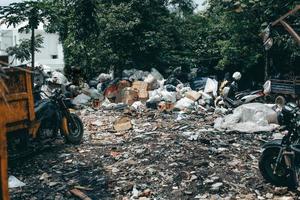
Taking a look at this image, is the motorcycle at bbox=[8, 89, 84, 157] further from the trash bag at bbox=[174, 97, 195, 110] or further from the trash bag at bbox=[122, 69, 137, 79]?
the trash bag at bbox=[122, 69, 137, 79]

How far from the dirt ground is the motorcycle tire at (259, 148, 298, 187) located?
0.38 ft

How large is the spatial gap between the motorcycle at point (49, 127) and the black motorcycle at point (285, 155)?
3598 millimetres

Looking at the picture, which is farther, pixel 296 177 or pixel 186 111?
pixel 186 111

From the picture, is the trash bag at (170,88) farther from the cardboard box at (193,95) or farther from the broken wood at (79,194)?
the broken wood at (79,194)

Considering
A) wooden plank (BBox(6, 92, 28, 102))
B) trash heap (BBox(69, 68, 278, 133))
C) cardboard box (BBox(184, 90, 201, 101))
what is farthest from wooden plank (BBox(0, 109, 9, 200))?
cardboard box (BBox(184, 90, 201, 101))

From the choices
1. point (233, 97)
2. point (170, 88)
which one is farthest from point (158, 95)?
point (233, 97)

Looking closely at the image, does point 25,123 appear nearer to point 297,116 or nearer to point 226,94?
point 297,116

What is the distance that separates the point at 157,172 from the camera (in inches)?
218

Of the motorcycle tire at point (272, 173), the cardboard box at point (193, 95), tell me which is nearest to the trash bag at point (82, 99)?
the cardboard box at point (193, 95)

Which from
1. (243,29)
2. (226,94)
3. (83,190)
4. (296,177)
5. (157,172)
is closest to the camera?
(296,177)

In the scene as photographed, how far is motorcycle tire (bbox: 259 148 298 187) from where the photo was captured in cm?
493

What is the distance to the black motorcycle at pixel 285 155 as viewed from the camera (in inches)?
183

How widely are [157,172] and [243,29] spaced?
9855 millimetres

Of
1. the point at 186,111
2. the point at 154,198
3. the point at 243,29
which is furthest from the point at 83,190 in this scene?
the point at 243,29
